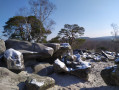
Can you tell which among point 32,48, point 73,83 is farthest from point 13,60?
point 73,83

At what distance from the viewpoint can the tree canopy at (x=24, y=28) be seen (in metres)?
10.4

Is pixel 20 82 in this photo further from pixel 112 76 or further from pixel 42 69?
pixel 112 76

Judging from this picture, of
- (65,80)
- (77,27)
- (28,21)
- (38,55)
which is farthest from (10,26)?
(65,80)

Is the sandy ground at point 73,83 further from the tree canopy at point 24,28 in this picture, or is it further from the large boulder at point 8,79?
the tree canopy at point 24,28

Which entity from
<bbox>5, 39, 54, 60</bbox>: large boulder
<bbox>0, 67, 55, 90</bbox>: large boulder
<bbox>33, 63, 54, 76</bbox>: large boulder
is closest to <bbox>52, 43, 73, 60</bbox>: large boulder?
<bbox>5, 39, 54, 60</bbox>: large boulder

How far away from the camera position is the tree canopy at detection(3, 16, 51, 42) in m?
10.4

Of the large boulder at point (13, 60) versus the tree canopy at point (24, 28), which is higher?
the tree canopy at point (24, 28)

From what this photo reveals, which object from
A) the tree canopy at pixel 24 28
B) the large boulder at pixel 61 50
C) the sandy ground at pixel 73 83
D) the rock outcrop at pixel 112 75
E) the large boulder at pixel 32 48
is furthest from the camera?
the tree canopy at pixel 24 28

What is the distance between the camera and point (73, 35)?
1395 cm

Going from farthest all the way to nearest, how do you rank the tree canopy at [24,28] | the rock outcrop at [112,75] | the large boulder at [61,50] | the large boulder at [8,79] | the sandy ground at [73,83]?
1. the tree canopy at [24,28]
2. the large boulder at [61,50]
3. the sandy ground at [73,83]
4. the large boulder at [8,79]
5. the rock outcrop at [112,75]

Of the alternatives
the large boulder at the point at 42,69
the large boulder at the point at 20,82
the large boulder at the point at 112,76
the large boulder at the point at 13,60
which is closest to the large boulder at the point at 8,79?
the large boulder at the point at 20,82

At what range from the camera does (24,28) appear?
35.7 feet

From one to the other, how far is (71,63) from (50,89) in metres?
1.65

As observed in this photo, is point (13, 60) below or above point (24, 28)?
below
